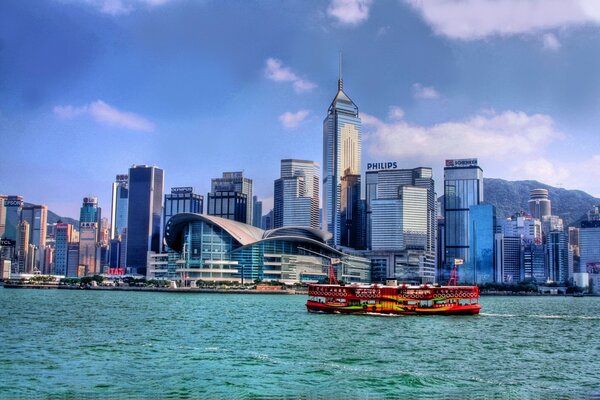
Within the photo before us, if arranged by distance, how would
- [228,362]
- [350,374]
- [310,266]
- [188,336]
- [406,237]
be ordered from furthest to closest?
[406,237]
[310,266]
[188,336]
[228,362]
[350,374]

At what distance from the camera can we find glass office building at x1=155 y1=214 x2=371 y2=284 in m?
118

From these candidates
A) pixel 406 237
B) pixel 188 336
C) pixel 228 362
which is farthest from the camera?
pixel 406 237

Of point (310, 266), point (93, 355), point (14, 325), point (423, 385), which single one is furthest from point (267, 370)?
point (310, 266)

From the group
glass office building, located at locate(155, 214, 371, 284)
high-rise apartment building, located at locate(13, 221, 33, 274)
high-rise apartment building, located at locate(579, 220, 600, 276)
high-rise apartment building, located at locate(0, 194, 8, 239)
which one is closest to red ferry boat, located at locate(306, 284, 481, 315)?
glass office building, located at locate(155, 214, 371, 284)

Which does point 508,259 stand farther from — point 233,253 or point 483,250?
point 233,253

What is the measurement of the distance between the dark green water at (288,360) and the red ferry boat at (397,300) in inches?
396

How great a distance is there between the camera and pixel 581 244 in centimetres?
19362

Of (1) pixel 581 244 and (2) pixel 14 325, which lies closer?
(2) pixel 14 325

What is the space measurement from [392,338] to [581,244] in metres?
178

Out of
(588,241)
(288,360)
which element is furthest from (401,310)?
(588,241)

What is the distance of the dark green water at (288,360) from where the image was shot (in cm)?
1828

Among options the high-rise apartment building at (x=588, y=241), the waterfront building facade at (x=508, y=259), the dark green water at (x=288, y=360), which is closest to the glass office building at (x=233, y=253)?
the waterfront building facade at (x=508, y=259)

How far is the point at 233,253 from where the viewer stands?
4739 inches

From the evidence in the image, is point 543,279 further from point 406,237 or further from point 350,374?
point 350,374
